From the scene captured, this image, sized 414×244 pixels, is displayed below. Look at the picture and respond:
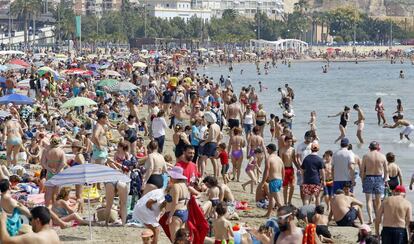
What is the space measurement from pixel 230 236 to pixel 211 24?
142213mm

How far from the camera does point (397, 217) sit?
11492 mm

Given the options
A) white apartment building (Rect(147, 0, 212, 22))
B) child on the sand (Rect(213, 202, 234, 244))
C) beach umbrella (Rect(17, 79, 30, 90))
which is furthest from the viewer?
white apartment building (Rect(147, 0, 212, 22))

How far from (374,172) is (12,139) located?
25.0 ft

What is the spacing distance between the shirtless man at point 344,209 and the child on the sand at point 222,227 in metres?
3.27

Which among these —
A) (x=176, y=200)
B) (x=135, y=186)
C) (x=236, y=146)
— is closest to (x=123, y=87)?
(x=236, y=146)

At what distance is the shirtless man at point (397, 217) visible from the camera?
11461 mm

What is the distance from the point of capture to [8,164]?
18.5 metres

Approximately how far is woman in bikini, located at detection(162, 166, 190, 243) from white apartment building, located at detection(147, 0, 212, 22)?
160 m

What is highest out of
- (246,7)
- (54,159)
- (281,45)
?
(246,7)

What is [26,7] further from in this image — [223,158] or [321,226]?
[321,226]

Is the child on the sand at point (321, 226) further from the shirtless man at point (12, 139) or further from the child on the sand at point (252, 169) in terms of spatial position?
the shirtless man at point (12, 139)

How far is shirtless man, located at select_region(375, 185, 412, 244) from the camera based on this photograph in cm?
1146

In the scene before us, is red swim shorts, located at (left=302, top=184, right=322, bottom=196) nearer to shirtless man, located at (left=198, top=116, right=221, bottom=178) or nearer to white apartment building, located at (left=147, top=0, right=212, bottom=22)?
shirtless man, located at (left=198, top=116, right=221, bottom=178)

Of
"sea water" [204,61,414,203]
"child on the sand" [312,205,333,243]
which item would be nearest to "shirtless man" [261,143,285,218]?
"child on the sand" [312,205,333,243]
